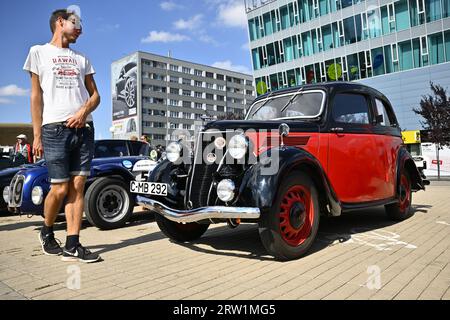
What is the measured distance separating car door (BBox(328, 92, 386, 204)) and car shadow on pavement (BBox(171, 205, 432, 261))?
1.85 feet

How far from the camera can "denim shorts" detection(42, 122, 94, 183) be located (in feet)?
11.7

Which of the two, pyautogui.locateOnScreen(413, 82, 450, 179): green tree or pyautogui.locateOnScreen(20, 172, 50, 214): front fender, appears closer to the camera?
pyautogui.locateOnScreen(20, 172, 50, 214): front fender

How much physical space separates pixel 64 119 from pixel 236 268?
2138 millimetres

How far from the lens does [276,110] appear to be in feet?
16.1

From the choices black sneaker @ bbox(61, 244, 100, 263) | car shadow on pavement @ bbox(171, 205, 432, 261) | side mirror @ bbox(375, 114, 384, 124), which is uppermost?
side mirror @ bbox(375, 114, 384, 124)

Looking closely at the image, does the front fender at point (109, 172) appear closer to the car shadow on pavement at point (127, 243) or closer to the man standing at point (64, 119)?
the car shadow on pavement at point (127, 243)

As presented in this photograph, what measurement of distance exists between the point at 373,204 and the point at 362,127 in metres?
0.99

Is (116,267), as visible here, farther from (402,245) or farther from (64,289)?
(402,245)

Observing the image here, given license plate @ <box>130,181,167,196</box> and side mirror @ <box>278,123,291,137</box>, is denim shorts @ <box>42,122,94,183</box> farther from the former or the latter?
side mirror @ <box>278,123,291,137</box>

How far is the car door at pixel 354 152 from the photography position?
14.3ft

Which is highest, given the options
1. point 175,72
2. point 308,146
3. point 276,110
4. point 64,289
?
point 175,72

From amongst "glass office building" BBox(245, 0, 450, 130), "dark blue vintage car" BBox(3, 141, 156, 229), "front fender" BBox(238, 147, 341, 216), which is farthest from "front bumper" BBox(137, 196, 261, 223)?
"glass office building" BBox(245, 0, 450, 130)
